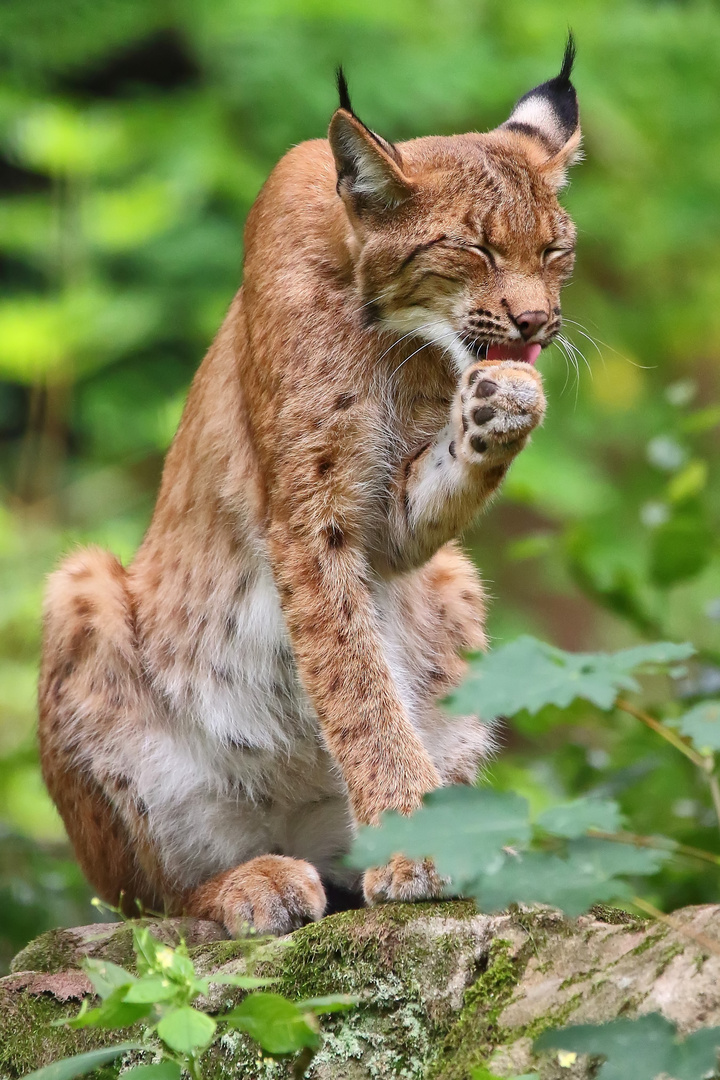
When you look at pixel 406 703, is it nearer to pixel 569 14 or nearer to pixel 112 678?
pixel 112 678

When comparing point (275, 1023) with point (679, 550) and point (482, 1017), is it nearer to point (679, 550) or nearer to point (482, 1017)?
point (482, 1017)

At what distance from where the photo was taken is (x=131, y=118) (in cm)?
905

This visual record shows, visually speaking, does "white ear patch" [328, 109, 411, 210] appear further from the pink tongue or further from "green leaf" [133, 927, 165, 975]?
"green leaf" [133, 927, 165, 975]

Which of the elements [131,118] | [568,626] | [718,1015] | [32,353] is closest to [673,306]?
[568,626]

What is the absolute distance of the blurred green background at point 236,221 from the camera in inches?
314

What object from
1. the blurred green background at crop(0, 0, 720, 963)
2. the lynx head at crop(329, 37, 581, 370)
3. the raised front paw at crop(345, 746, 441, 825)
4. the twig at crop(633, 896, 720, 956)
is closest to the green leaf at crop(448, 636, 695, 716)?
the twig at crop(633, 896, 720, 956)

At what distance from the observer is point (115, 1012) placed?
90.7 inches

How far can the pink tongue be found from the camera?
358 cm

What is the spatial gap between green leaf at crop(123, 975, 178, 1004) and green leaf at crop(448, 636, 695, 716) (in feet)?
2.40

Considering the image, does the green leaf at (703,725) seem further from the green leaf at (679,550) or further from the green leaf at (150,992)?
the green leaf at (679,550)

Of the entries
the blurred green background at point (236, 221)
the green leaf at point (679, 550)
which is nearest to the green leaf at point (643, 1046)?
the green leaf at point (679, 550)

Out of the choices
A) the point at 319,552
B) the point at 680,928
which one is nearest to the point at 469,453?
the point at 319,552

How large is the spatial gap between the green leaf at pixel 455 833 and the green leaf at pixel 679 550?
2.97m

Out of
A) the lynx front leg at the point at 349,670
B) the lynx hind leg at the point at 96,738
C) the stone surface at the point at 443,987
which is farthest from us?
the lynx hind leg at the point at 96,738
